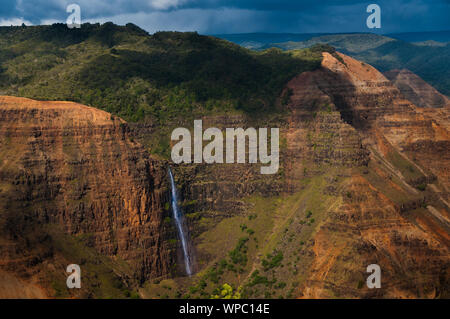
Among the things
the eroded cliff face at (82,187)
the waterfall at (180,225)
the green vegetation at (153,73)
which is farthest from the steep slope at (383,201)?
the eroded cliff face at (82,187)

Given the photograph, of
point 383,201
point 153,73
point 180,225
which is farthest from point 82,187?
point 153,73

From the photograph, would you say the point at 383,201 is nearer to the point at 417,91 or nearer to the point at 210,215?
the point at 210,215

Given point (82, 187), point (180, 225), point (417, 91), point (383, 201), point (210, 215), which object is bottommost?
point (180, 225)

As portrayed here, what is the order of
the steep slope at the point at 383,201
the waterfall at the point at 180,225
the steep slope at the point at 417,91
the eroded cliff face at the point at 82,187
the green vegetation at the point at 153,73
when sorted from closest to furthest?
the steep slope at the point at 383,201 → the eroded cliff face at the point at 82,187 → the waterfall at the point at 180,225 → the green vegetation at the point at 153,73 → the steep slope at the point at 417,91

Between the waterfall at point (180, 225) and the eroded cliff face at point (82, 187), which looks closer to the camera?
the eroded cliff face at point (82, 187)

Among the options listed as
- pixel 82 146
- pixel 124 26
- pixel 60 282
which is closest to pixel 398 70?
pixel 124 26

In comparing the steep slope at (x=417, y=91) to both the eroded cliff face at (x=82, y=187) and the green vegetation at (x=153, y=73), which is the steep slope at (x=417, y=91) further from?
the eroded cliff face at (x=82, y=187)

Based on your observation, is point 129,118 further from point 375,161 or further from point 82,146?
point 375,161

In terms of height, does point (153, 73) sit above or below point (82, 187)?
above
